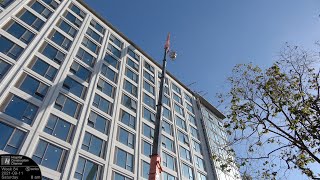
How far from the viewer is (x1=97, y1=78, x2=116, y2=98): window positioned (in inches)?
1241

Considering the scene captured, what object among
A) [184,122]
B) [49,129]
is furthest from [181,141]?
[49,129]

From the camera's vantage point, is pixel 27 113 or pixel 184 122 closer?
pixel 27 113

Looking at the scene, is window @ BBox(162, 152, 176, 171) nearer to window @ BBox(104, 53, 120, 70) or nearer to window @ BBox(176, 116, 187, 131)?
window @ BBox(176, 116, 187, 131)

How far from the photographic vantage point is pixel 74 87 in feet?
92.1

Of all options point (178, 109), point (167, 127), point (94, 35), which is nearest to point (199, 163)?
point (167, 127)

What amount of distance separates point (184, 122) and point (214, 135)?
330 inches

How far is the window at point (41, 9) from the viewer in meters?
30.7

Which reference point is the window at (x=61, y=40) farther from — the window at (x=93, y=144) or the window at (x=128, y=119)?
the window at (x=93, y=144)

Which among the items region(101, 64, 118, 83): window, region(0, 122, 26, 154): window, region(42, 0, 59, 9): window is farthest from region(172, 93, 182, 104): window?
region(0, 122, 26, 154): window

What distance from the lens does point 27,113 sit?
73.0ft

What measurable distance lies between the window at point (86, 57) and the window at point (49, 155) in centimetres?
1238

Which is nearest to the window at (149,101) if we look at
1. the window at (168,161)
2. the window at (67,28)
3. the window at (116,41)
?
the window at (168,161)

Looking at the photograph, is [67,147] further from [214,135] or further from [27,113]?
[214,135]

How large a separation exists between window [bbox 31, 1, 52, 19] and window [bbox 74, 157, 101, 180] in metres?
17.4
